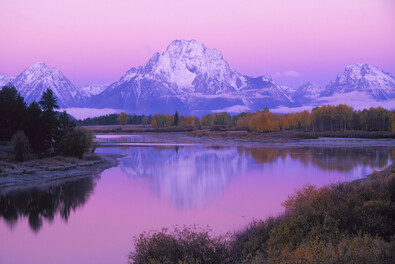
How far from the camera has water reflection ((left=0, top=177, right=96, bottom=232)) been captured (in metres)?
20.7

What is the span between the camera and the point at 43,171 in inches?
1361

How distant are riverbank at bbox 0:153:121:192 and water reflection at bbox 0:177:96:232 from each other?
2277 mm

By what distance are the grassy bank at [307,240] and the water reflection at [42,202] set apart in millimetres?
10088

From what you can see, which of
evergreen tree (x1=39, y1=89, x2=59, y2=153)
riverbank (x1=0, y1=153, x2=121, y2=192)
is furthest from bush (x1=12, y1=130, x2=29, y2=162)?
evergreen tree (x1=39, y1=89, x2=59, y2=153)

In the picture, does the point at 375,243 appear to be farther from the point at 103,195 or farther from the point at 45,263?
the point at 103,195

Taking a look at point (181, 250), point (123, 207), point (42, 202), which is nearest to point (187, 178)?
point (123, 207)

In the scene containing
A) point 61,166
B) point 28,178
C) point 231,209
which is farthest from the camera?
point 61,166

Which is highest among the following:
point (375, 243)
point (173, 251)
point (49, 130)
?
point (49, 130)

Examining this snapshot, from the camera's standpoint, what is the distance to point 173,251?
36.9 ft

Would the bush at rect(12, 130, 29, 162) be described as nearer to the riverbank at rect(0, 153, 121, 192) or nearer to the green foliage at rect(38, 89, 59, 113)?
the riverbank at rect(0, 153, 121, 192)

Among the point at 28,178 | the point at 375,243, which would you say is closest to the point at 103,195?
the point at 28,178

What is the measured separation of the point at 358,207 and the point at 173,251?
688 cm

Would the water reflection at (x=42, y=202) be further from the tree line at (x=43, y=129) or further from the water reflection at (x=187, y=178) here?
the tree line at (x=43, y=129)

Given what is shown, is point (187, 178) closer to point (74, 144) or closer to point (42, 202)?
point (42, 202)
